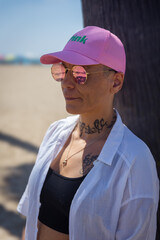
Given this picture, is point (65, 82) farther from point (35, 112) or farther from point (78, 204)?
point (35, 112)

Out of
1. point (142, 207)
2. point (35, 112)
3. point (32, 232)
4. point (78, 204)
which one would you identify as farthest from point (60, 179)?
point (35, 112)

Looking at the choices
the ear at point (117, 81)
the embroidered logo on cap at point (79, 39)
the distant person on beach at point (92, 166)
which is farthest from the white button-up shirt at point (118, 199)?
the embroidered logo on cap at point (79, 39)

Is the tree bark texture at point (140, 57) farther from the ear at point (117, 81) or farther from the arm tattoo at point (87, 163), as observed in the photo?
the arm tattoo at point (87, 163)

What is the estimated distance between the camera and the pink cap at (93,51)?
5.46 ft

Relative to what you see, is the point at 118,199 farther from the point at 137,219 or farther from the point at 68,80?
the point at 68,80

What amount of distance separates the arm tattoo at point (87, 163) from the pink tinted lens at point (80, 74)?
1.53ft

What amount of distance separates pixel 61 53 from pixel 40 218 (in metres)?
1.06

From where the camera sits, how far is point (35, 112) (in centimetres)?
1143

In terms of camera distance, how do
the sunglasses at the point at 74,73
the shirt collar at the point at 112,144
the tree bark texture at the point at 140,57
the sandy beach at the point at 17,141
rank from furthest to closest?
the sandy beach at the point at 17,141, the tree bark texture at the point at 140,57, the sunglasses at the point at 74,73, the shirt collar at the point at 112,144

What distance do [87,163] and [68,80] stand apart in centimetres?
52

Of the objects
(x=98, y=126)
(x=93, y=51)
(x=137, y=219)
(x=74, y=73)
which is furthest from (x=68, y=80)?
(x=137, y=219)

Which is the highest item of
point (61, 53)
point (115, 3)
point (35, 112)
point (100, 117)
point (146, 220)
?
point (115, 3)

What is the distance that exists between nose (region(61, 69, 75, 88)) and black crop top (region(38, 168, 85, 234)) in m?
0.55

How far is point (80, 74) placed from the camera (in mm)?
1691
